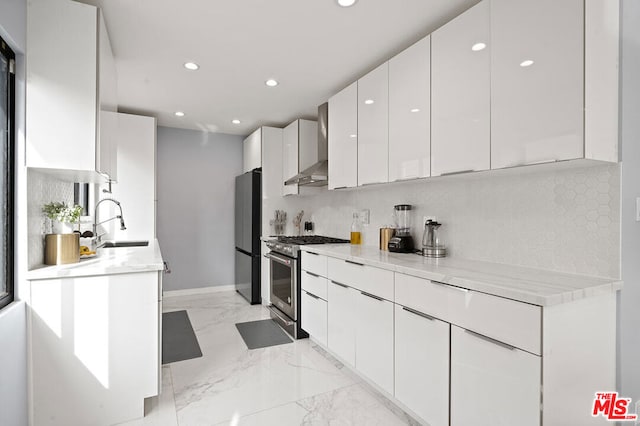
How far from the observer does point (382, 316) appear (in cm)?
214

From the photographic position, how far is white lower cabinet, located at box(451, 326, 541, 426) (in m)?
1.31

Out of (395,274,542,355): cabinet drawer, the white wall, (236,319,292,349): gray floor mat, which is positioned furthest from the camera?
the white wall

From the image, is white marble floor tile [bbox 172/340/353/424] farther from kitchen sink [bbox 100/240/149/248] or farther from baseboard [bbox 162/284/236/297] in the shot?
baseboard [bbox 162/284/236/297]

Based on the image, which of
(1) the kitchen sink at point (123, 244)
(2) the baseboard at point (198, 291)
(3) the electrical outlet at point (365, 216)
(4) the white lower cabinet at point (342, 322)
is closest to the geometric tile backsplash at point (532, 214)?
(3) the electrical outlet at point (365, 216)

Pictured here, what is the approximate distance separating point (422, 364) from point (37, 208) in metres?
2.33

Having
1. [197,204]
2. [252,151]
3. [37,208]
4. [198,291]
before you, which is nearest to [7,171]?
[37,208]

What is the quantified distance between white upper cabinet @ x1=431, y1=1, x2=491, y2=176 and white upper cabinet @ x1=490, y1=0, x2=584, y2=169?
54mm

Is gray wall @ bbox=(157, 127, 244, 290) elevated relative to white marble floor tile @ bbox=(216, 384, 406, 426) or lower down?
elevated

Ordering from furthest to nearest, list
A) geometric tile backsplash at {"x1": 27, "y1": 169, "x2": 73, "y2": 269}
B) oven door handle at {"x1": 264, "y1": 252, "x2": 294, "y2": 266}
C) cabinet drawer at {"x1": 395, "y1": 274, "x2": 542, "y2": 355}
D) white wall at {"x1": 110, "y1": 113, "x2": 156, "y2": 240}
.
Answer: white wall at {"x1": 110, "y1": 113, "x2": 156, "y2": 240} < oven door handle at {"x1": 264, "y1": 252, "x2": 294, "y2": 266} < geometric tile backsplash at {"x1": 27, "y1": 169, "x2": 73, "y2": 269} < cabinet drawer at {"x1": 395, "y1": 274, "x2": 542, "y2": 355}

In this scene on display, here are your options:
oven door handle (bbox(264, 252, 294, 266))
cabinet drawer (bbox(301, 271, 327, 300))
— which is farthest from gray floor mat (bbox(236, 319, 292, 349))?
oven door handle (bbox(264, 252, 294, 266))

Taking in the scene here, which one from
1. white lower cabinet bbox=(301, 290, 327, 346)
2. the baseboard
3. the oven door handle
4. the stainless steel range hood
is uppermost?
the stainless steel range hood

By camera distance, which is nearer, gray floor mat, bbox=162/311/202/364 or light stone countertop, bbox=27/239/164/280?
light stone countertop, bbox=27/239/164/280

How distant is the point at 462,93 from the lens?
6.31 feet

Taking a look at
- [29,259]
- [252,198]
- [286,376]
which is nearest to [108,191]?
[252,198]
